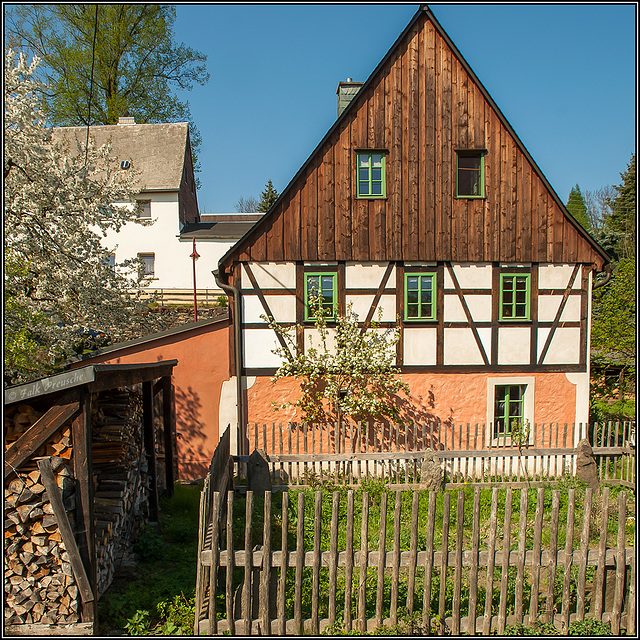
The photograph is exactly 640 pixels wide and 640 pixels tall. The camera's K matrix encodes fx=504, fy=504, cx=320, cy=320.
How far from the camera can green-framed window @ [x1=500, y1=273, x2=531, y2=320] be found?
11.3m

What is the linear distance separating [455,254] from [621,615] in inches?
296

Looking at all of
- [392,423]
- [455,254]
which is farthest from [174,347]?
[455,254]

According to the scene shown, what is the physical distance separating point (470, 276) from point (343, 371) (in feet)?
11.8

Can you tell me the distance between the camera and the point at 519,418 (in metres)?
11.3

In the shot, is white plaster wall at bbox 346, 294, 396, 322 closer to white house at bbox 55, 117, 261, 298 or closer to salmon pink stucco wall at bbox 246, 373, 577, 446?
salmon pink stucco wall at bbox 246, 373, 577, 446

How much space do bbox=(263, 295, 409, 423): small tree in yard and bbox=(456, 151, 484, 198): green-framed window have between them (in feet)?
11.6

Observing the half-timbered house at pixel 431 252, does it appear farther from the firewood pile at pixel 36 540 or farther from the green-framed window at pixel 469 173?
the firewood pile at pixel 36 540

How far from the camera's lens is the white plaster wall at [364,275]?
1103 centimetres

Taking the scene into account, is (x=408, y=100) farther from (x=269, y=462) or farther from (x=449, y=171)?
(x=269, y=462)

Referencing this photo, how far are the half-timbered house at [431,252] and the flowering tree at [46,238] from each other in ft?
8.91

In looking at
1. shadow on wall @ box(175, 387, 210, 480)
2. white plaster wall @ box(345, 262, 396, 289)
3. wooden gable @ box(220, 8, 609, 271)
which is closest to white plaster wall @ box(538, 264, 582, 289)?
wooden gable @ box(220, 8, 609, 271)

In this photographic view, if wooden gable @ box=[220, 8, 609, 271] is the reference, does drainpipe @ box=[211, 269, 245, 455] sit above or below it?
below

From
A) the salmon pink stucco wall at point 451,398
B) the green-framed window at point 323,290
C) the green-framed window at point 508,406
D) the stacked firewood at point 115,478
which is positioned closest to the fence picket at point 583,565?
the stacked firewood at point 115,478

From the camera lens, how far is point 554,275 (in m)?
11.4
